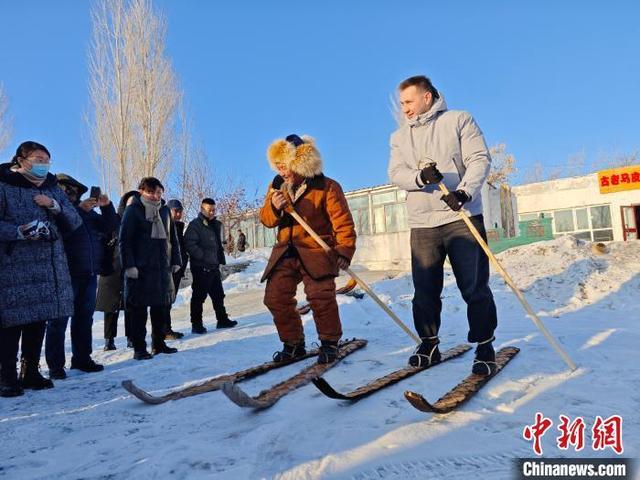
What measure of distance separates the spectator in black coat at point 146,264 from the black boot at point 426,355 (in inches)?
101

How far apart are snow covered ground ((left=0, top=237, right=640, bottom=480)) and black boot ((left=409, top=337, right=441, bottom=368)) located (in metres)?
0.10

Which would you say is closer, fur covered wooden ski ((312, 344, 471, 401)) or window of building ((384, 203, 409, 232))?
fur covered wooden ski ((312, 344, 471, 401))

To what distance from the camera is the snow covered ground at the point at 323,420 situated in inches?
70.2

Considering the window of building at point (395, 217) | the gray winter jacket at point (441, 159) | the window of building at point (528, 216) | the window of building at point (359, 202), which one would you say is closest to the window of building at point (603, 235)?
the window of building at point (528, 216)

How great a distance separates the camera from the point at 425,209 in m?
3.23

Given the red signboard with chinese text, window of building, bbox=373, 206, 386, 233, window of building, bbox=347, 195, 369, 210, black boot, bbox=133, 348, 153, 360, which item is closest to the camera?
black boot, bbox=133, 348, 153, 360

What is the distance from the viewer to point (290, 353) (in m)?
3.75

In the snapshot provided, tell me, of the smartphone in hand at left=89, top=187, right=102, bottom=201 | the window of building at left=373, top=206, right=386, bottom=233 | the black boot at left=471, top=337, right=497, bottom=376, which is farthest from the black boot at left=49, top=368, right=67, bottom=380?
the window of building at left=373, top=206, right=386, bottom=233

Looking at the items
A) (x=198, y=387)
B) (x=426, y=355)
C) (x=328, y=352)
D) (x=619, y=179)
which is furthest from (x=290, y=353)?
(x=619, y=179)

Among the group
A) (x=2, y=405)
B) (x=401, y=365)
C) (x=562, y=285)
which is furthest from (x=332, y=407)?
(x=562, y=285)

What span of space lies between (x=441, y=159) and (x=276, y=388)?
6.02 ft

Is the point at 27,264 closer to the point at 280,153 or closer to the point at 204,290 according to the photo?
the point at 280,153

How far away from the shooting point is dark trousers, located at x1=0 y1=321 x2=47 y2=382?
3.20 meters

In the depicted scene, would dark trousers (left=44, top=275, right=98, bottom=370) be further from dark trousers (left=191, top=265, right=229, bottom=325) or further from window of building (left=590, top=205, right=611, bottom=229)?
window of building (left=590, top=205, right=611, bottom=229)
